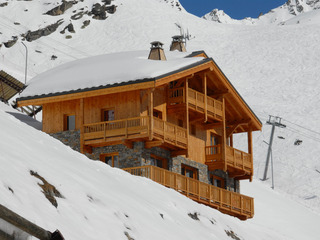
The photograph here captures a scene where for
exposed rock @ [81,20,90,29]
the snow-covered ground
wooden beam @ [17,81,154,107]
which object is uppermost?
exposed rock @ [81,20,90,29]

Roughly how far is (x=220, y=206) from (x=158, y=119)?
5.30m

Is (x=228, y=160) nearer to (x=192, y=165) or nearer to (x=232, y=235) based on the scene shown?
(x=192, y=165)

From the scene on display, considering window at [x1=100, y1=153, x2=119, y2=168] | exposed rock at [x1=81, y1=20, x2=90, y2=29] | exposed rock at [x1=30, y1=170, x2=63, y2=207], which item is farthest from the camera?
exposed rock at [x1=81, y1=20, x2=90, y2=29]

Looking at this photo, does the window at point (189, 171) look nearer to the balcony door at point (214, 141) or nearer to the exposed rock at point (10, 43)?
the balcony door at point (214, 141)

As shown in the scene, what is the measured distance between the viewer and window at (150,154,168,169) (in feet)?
105

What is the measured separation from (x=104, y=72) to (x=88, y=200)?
1727cm

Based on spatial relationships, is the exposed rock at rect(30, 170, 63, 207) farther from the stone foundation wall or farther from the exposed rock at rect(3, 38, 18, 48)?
the exposed rock at rect(3, 38, 18, 48)

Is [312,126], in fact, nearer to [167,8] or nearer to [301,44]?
[301,44]

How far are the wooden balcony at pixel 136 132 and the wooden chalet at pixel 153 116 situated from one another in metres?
0.04

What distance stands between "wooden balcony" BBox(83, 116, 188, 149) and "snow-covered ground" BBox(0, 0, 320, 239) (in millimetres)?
13504

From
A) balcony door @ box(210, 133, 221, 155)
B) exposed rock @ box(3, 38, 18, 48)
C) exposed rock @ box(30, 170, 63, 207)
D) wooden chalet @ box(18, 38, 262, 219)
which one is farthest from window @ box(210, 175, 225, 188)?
exposed rock @ box(3, 38, 18, 48)

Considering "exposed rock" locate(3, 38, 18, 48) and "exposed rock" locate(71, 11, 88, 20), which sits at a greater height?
"exposed rock" locate(71, 11, 88, 20)

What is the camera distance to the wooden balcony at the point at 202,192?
29.9 meters

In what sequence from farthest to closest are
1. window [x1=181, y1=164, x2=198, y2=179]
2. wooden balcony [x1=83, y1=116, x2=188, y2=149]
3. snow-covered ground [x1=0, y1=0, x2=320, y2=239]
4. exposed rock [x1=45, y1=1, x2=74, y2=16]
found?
exposed rock [x1=45, y1=1, x2=74, y2=16], snow-covered ground [x1=0, y1=0, x2=320, y2=239], window [x1=181, y1=164, x2=198, y2=179], wooden balcony [x1=83, y1=116, x2=188, y2=149]
